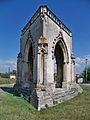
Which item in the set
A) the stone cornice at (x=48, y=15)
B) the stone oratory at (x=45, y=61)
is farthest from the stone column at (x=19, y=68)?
the stone cornice at (x=48, y=15)

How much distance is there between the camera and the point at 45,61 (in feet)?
50.9

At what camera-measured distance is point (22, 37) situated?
2338 cm

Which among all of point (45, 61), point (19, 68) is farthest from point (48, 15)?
point (19, 68)

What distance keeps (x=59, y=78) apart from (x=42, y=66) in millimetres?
7299

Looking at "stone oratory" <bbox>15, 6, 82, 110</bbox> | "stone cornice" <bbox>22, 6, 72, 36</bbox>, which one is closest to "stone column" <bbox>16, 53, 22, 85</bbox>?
"stone oratory" <bbox>15, 6, 82, 110</bbox>

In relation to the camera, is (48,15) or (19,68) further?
(19,68)

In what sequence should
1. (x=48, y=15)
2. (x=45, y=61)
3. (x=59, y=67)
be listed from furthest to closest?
(x=59, y=67)
(x=48, y=15)
(x=45, y=61)

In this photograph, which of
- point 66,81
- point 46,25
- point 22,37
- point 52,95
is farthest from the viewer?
point 22,37

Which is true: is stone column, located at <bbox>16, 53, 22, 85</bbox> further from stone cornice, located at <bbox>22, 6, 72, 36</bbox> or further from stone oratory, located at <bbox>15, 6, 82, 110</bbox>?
stone cornice, located at <bbox>22, 6, 72, 36</bbox>

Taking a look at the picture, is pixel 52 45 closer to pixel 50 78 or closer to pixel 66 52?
pixel 50 78

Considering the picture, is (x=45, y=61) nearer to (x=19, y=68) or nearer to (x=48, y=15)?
(x=48, y=15)

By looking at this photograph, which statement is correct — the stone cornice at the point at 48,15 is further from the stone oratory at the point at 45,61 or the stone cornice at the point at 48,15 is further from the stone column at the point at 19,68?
the stone column at the point at 19,68

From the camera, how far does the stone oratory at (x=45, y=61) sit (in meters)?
15.2

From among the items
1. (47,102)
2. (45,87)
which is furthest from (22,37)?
(47,102)
